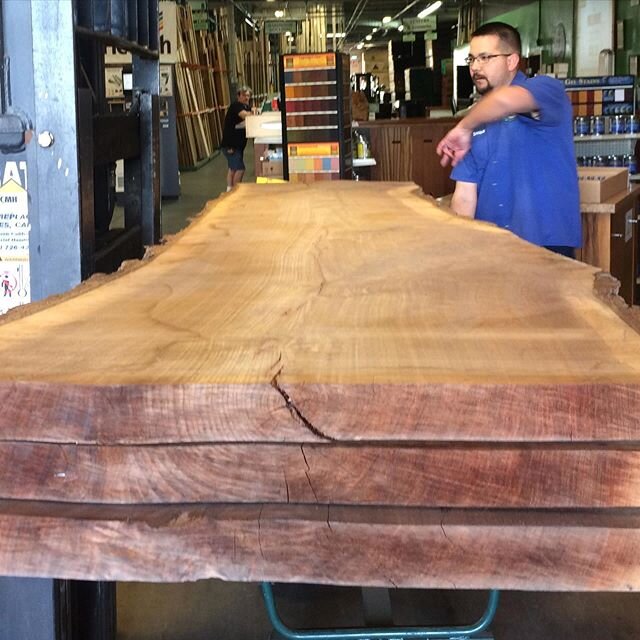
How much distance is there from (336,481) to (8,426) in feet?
1.23

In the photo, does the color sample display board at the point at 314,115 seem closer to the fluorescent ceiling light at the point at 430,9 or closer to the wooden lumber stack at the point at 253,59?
the wooden lumber stack at the point at 253,59

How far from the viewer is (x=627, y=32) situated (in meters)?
13.5

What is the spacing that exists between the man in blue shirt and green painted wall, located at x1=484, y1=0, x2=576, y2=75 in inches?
529

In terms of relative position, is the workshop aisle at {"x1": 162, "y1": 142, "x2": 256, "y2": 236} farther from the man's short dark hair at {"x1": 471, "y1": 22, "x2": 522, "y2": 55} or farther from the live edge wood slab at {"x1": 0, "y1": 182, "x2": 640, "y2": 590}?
the live edge wood slab at {"x1": 0, "y1": 182, "x2": 640, "y2": 590}

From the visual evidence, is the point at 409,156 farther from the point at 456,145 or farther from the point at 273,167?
the point at 456,145

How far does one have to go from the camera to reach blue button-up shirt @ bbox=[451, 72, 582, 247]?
3.19 meters

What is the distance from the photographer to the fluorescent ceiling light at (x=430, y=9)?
2376 cm

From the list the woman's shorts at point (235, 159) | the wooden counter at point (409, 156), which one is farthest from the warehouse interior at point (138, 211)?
the woman's shorts at point (235, 159)

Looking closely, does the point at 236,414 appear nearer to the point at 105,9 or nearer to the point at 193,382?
the point at 193,382

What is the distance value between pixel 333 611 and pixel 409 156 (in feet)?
20.2

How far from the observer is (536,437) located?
3.50 feet

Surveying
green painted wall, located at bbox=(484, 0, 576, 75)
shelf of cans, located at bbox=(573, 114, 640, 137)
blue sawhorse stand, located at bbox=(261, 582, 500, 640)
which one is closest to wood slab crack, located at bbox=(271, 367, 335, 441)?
blue sawhorse stand, located at bbox=(261, 582, 500, 640)

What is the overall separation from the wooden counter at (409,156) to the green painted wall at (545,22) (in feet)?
27.8

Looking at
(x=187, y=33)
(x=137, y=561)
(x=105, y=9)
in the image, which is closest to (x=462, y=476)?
(x=137, y=561)
